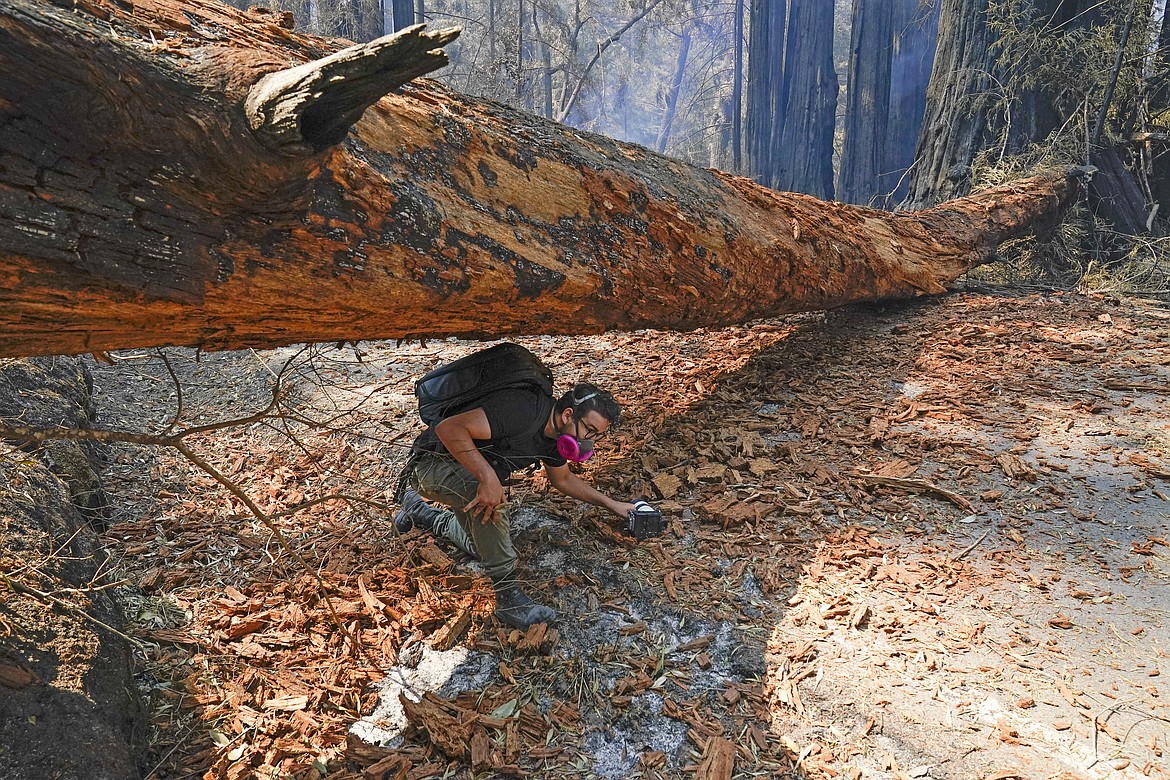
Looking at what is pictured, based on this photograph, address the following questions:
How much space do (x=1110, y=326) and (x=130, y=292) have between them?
5793 mm

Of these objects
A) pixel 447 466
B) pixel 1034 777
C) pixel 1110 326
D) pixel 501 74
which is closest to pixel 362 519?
pixel 447 466

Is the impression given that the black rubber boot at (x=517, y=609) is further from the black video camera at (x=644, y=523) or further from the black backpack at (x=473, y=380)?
the black backpack at (x=473, y=380)

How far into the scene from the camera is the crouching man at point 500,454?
8.09ft

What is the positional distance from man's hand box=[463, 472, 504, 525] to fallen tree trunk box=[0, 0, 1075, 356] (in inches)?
22.8

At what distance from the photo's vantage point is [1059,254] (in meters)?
6.77

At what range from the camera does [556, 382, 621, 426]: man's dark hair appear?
260cm

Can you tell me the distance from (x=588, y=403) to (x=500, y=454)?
42 cm

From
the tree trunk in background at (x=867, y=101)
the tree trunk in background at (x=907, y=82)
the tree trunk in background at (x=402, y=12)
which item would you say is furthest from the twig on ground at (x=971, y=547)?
the tree trunk in background at (x=402, y=12)

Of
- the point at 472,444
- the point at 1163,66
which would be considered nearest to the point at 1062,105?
the point at 1163,66

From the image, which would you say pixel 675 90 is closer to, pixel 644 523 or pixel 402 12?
pixel 402 12

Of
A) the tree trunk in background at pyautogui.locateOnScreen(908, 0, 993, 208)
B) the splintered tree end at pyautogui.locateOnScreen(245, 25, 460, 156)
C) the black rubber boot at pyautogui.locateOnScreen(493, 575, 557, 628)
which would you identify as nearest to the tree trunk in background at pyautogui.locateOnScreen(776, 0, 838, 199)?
the tree trunk in background at pyautogui.locateOnScreen(908, 0, 993, 208)

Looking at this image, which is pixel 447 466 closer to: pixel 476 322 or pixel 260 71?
pixel 476 322

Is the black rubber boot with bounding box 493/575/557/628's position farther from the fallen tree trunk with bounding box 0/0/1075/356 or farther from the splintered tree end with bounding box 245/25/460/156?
the splintered tree end with bounding box 245/25/460/156

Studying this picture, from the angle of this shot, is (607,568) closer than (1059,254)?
Yes
